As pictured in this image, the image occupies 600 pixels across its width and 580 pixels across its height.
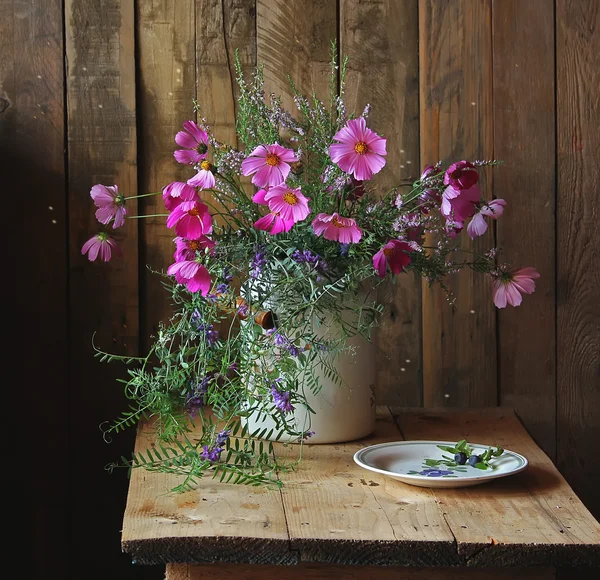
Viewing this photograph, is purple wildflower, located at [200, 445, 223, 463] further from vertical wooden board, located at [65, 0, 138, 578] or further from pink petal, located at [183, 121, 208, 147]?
vertical wooden board, located at [65, 0, 138, 578]

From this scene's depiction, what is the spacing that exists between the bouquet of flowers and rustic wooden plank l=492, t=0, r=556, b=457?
36 cm

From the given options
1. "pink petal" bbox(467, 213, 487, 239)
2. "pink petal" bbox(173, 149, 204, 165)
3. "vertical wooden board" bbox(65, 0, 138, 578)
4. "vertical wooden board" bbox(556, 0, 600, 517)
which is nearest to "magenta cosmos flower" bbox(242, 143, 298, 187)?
"pink petal" bbox(173, 149, 204, 165)

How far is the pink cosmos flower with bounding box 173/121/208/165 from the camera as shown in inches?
42.8

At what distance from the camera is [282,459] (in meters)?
1.12

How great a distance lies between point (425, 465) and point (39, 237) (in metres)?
0.86

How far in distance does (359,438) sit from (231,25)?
2.72 ft

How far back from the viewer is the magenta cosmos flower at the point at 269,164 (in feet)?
3.37

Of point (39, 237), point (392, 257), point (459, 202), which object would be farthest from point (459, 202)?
point (39, 237)

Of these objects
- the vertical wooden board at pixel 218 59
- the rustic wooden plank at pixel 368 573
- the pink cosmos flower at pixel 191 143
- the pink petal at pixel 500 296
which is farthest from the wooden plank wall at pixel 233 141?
the rustic wooden plank at pixel 368 573

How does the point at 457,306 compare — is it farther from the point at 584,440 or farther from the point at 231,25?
the point at 231,25

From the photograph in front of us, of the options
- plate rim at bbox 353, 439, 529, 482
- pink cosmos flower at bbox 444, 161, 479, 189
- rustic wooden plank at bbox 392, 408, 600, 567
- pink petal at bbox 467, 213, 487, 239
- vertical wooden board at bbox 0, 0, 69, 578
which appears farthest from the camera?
vertical wooden board at bbox 0, 0, 69, 578

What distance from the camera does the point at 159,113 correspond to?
154cm

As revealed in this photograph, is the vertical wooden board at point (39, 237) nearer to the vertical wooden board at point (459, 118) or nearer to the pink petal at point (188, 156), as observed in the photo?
the pink petal at point (188, 156)

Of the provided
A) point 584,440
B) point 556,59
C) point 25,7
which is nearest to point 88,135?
point 25,7
